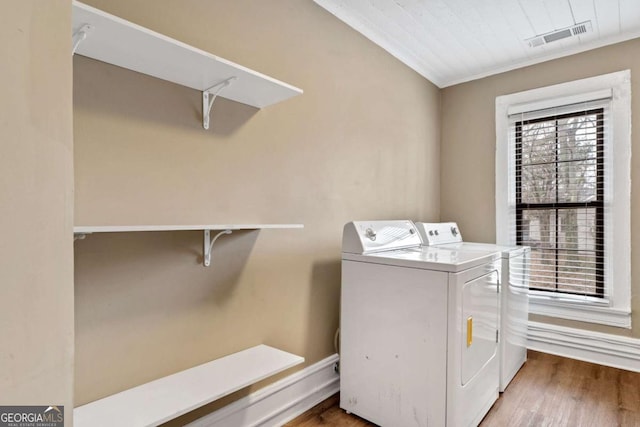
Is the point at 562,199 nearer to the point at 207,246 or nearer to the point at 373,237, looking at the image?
the point at 373,237

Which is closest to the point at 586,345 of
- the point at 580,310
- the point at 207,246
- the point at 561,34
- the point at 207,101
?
the point at 580,310

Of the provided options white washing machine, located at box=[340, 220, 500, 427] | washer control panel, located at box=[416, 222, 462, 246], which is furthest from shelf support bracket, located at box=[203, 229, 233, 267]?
washer control panel, located at box=[416, 222, 462, 246]

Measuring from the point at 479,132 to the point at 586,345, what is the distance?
188 centimetres

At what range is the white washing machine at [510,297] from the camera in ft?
7.11

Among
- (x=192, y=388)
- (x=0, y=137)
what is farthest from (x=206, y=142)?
(x=0, y=137)

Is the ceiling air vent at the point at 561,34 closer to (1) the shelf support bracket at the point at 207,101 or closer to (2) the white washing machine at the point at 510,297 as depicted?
(2) the white washing machine at the point at 510,297

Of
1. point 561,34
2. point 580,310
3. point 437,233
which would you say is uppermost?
point 561,34

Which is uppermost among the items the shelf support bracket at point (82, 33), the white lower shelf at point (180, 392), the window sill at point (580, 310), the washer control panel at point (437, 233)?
the shelf support bracket at point (82, 33)

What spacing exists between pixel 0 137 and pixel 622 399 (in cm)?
300

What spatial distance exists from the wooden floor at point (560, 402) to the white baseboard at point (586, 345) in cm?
8

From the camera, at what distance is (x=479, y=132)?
3.16 meters

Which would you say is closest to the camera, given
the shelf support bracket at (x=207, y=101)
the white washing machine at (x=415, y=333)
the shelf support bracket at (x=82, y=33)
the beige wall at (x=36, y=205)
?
the beige wall at (x=36, y=205)

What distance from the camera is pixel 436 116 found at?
3336mm

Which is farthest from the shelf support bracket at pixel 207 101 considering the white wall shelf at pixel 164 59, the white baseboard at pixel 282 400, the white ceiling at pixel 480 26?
the white baseboard at pixel 282 400
